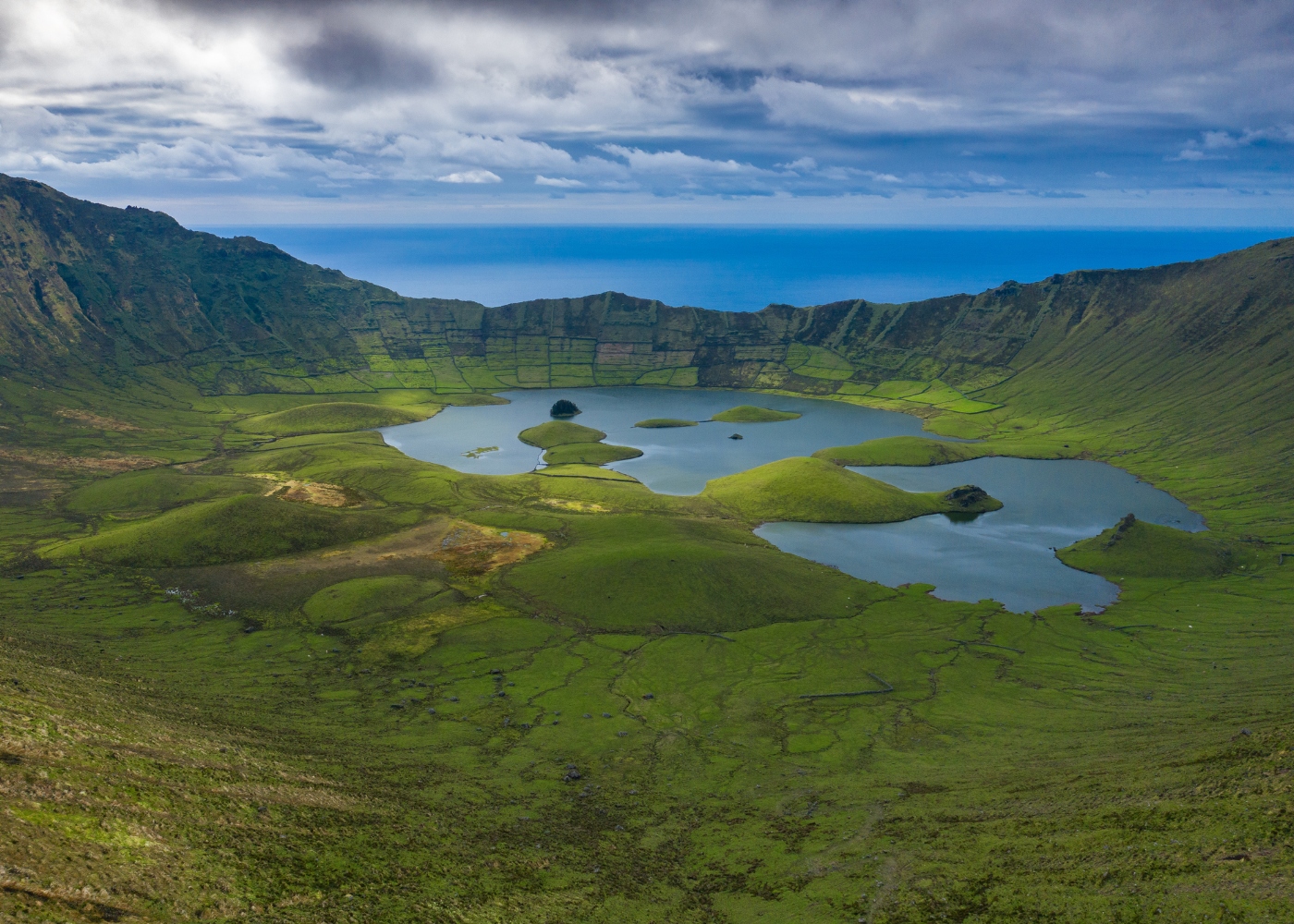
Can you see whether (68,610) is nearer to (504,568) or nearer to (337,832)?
(504,568)

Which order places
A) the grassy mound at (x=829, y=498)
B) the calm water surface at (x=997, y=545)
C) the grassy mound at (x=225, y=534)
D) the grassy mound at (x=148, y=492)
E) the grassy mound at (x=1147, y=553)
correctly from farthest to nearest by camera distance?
the grassy mound at (x=829, y=498)
the grassy mound at (x=148, y=492)
the grassy mound at (x=1147, y=553)
the grassy mound at (x=225, y=534)
the calm water surface at (x=997, y=545)

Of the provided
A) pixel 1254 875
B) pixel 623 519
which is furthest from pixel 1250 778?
pixel 623 519

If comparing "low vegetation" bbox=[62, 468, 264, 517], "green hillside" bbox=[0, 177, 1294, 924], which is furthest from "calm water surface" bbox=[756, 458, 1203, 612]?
"low vegetation" bbox=[62, 468, 264, 517]

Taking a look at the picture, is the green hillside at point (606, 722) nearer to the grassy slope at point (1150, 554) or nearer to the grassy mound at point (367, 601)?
the grassy mound at point (367, 601)

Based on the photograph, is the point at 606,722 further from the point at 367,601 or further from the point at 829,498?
the point at 829,498

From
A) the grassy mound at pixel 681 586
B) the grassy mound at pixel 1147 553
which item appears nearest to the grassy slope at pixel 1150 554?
the grassy mound at pixel 1147 553

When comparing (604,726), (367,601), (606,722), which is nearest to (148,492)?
(367,601)

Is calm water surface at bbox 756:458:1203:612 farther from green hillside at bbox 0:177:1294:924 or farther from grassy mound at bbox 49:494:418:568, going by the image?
grassy mound at bbox 49:494:418:568
